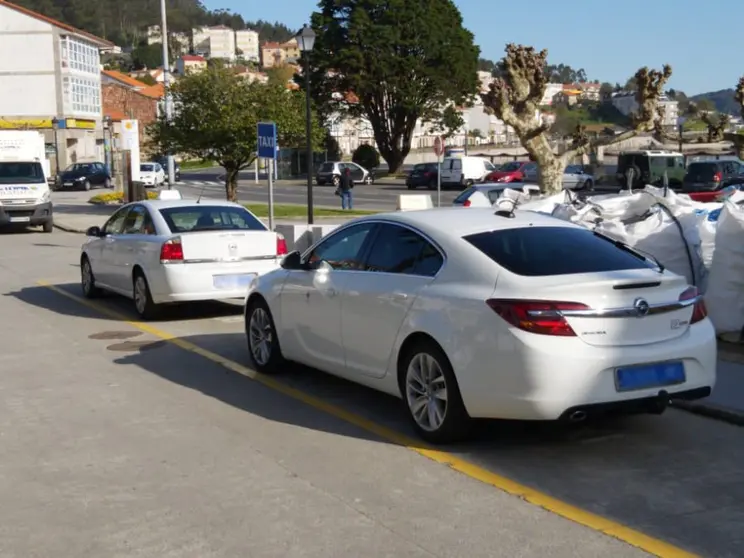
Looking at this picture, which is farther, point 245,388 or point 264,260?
point 264,260

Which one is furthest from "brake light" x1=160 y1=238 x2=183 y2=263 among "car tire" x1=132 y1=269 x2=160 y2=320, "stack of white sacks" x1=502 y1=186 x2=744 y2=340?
"stack of white sacks" x1=502 y1=186 x2=744 y2=340

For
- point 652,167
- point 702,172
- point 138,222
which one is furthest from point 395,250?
point 652,167

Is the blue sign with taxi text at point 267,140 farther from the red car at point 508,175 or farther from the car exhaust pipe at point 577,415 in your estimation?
the red car at point 508,175

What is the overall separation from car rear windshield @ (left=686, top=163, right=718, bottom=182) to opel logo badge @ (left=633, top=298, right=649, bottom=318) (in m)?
31.9

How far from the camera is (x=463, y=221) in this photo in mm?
7105

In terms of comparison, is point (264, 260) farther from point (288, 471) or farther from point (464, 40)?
point (464, 40)

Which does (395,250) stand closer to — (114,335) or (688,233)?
(688,233)

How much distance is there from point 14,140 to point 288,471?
1020 inches

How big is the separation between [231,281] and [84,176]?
49524 mm

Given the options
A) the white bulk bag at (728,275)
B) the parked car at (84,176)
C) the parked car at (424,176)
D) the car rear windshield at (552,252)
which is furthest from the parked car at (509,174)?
the car rear windshield at (552,252)

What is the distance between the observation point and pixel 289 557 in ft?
15.3

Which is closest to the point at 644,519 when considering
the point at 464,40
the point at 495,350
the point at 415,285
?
the point at 495,350

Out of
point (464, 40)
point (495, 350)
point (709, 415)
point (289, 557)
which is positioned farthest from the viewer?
point (464, 40)

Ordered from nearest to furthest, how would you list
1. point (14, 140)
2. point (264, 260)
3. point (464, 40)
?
1. point (264, 260)
2. point (14, 140)
3. point (464, 40)
